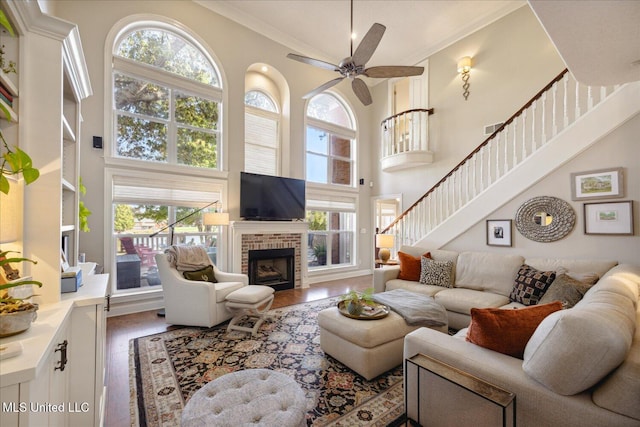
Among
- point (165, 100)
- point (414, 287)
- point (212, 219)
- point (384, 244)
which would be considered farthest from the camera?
point (384, 244)

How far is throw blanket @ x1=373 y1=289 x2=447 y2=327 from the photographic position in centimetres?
248

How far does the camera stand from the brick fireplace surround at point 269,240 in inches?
189

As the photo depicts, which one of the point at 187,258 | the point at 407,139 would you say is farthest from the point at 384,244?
the point at 187,258

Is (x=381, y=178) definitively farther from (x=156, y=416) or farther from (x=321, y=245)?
(x=156, y=416)

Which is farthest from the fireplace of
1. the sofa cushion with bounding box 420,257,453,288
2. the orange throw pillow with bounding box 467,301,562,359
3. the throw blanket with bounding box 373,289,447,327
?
the orange throw pillow with bounding box 467,301,562,359

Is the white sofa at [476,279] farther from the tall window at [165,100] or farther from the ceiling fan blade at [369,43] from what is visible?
the tall window at [165,100]

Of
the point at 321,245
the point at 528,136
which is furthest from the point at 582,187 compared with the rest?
the point at 321,245

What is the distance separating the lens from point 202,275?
11.8 feet

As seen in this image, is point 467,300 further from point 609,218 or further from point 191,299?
point 191,299

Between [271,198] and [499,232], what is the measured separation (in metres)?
3.79

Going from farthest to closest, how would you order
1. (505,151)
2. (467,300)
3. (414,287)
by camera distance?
(505,151) < (414,287) < (467,300)

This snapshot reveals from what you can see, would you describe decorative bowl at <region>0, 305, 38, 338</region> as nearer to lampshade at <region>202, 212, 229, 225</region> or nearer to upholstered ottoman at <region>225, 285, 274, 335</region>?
upholstered ottoman at <region>225, 285, 274, 335</region>

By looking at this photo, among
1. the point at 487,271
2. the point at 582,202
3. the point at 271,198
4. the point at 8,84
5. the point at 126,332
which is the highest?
the point at 8,84

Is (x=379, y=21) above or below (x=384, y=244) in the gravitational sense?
above
